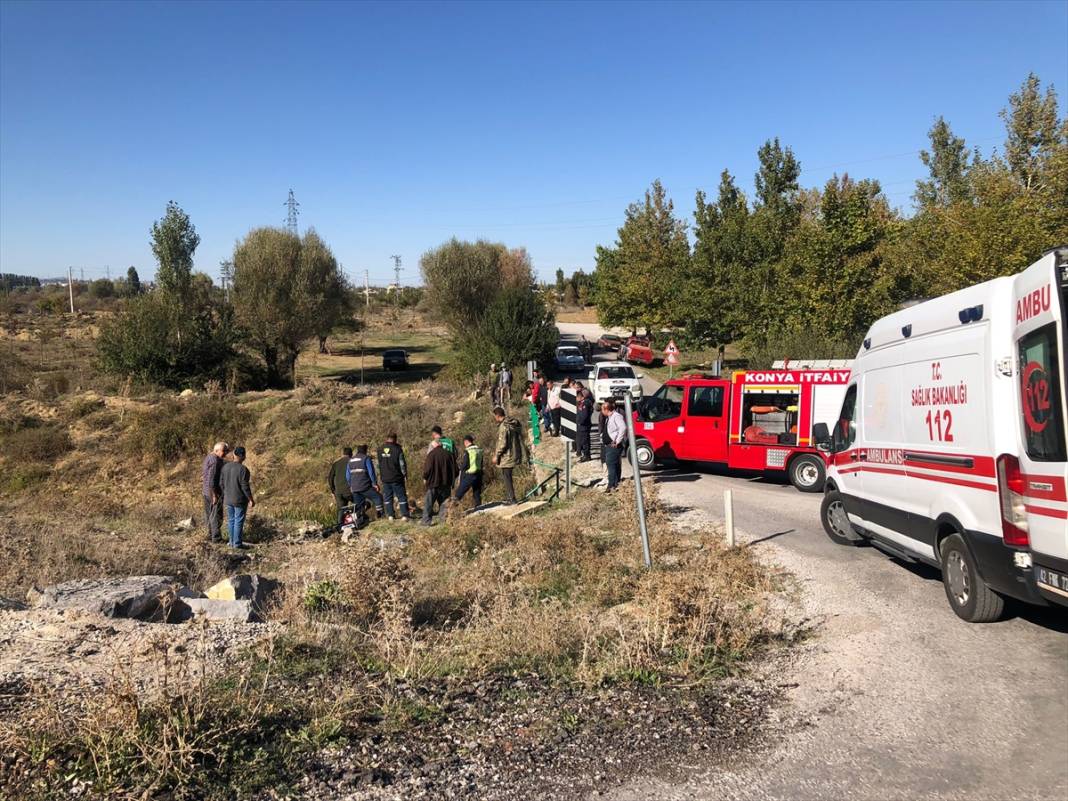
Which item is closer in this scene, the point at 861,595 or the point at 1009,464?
the point at 1009,464

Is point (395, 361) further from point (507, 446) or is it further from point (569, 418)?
point (507, 446)

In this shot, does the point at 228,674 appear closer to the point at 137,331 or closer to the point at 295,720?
the point at 295,720

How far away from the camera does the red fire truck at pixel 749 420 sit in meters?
15.0

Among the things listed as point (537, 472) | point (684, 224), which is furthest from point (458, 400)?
point (684, 224)

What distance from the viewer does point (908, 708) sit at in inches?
194

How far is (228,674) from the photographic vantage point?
5344mm

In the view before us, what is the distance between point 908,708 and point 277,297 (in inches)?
1691

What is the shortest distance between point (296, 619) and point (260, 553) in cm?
609

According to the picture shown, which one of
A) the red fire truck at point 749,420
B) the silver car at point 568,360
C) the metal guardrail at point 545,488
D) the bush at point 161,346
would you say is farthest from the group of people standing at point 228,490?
the silver car at point 568,360

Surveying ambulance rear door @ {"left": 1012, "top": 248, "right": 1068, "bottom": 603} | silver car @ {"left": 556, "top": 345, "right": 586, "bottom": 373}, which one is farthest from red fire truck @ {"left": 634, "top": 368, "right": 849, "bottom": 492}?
silver car @ {"left": 556, "top": 345, "right": 586, "bottom": 373}

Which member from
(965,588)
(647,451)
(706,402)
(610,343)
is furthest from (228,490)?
(610,343)

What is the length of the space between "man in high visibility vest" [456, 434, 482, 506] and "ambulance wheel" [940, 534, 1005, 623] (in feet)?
27.8

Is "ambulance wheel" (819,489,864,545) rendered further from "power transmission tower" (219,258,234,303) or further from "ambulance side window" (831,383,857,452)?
"power transmission tower" (219,258,234,303)

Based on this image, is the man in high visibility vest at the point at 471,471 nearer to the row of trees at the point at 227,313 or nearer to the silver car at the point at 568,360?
the row of trees at the point at 227,313
